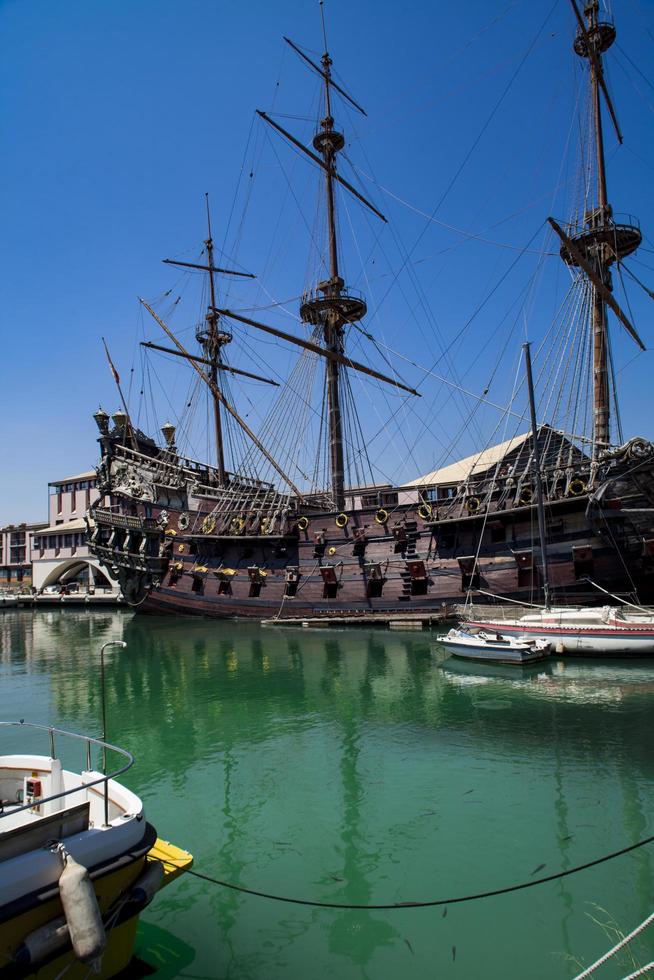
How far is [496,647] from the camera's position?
921 inches

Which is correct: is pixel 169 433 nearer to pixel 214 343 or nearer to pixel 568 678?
pixel 214 343

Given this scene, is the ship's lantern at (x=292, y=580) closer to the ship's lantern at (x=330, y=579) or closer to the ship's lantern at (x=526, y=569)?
the ship's lantern at (x=330, y=579)

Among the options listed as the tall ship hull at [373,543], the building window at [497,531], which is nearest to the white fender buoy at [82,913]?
the tall ship hull at [373,543]

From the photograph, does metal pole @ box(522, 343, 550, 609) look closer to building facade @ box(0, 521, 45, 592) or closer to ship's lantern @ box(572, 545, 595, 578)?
ship's lantern @ box(572, 545, 595, 578)

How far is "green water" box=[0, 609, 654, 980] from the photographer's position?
7.32 metres

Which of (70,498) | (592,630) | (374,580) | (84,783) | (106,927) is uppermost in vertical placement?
(70,498)

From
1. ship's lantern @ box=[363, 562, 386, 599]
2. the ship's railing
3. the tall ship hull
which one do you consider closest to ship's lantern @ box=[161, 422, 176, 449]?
the tall ship hull

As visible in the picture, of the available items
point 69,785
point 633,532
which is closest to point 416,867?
point 69,785

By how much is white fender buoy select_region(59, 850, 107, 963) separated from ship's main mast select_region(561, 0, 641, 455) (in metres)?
30.7

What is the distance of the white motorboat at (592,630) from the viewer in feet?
74.6

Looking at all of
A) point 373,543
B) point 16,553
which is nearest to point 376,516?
point 373,543

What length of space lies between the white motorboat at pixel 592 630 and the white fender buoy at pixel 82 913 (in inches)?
838

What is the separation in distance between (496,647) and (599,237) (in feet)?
75.5

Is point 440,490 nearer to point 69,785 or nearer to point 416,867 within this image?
point 416,867
